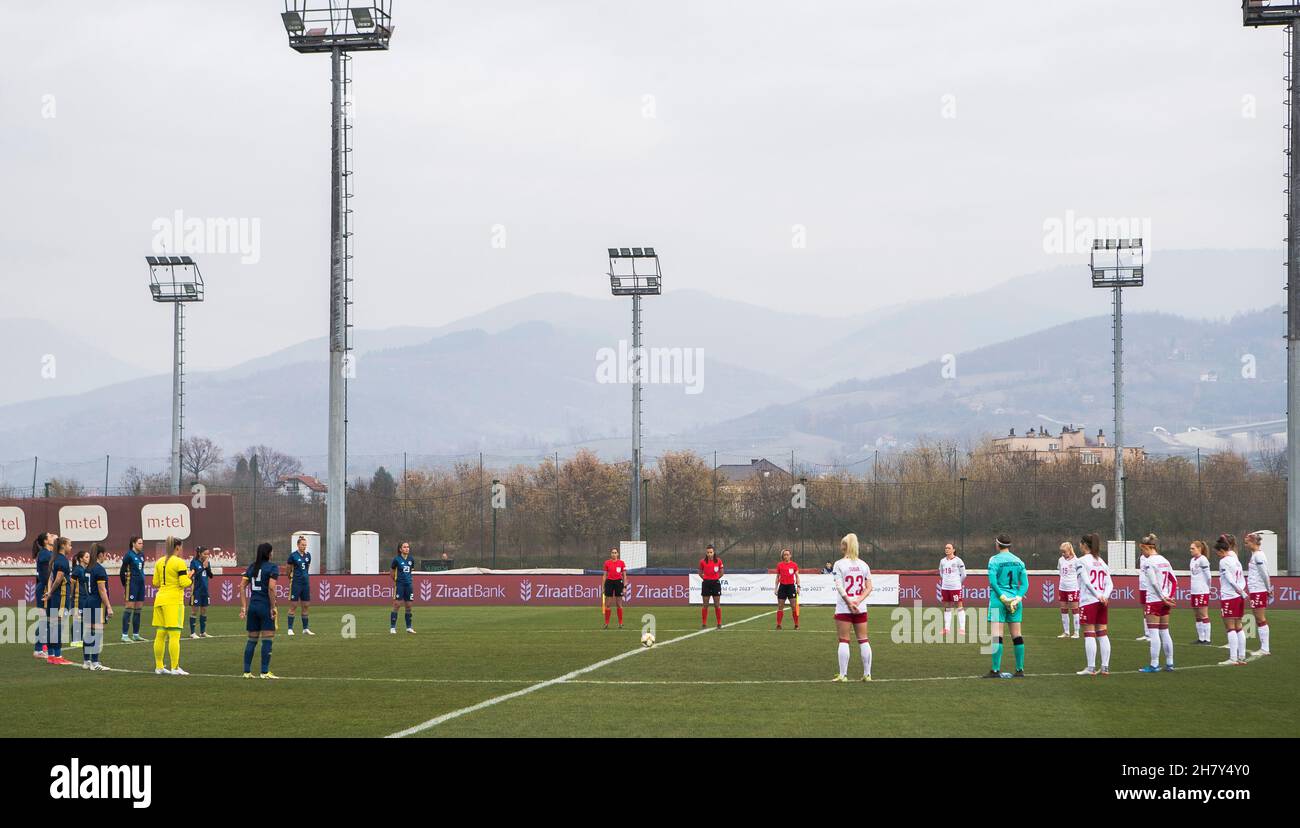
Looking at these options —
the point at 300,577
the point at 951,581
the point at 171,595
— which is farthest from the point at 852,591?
the point at 300,577

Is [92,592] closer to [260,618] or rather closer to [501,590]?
[260,618]

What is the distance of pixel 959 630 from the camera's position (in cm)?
3116

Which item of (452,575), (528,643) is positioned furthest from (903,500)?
(528,643)

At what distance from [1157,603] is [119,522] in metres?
46.4

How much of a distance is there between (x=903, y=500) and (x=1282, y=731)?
53.7 meters

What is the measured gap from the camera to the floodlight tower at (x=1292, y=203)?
44.7 meters

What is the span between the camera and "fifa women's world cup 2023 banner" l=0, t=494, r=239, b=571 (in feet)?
184

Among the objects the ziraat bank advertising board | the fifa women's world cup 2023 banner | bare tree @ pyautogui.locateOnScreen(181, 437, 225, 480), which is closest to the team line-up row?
the ziraat bank advertising board

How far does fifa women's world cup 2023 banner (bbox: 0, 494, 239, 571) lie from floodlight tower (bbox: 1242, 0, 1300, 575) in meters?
40.6

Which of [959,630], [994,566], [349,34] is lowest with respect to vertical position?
[959,630]

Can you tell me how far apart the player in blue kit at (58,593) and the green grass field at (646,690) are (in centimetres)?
40

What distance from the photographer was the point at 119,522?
186 feet
